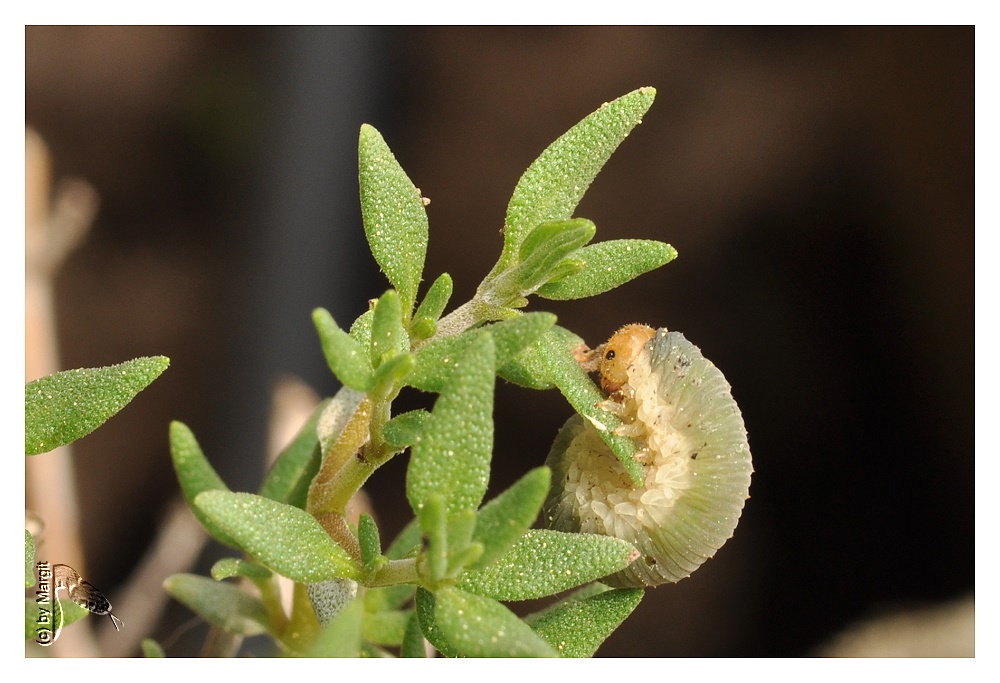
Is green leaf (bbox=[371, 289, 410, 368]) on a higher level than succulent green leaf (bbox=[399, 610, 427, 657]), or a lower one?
higher

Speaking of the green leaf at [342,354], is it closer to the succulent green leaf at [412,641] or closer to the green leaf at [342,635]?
the green leaf at [342,635]

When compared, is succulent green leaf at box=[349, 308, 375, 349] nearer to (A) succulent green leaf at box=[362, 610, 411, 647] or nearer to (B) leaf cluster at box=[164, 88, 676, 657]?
(B) leaf cluster at box=[164, 88, 676, 657]

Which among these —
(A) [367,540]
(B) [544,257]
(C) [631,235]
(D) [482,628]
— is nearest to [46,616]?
(A) [367,540]

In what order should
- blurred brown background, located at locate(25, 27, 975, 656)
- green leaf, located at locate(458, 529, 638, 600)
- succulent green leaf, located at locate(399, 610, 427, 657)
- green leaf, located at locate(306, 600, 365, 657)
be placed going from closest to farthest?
green leaf, located at locate(306, 600, 365, 657) → green leaf, located at locate(458, 529, 638, 600) → succulent green leaf, located at locate(399, 610, 427, 657) → blurred brown background, located at locate(25, 27, 975, 656)

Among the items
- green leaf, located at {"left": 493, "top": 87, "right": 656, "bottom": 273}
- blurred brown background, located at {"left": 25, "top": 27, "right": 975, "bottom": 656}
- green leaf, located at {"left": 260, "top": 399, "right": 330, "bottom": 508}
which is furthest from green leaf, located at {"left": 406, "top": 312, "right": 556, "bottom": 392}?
blurred brown background, located at {"left": 25, "top": 27, "right": 975, "bottom": 656}

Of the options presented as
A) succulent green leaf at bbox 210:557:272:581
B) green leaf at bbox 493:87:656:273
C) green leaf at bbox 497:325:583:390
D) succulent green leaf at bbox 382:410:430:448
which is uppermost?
green leaf at bbox 493:87:656:273

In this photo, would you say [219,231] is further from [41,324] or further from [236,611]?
[236,611]
